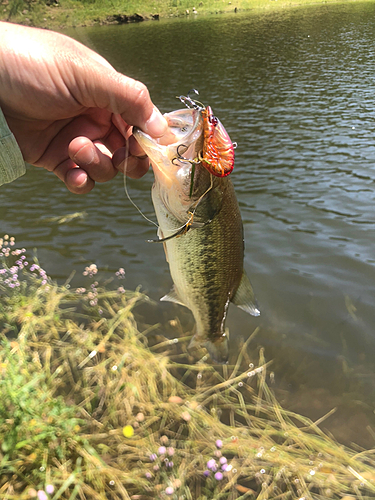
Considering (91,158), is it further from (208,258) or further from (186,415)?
(186,415)

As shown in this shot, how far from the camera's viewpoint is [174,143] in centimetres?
189

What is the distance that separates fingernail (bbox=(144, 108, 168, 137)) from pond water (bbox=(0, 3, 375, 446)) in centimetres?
330

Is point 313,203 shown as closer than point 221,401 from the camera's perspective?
No

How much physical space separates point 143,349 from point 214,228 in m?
2.57

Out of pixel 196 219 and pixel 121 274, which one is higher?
pixel 196 219

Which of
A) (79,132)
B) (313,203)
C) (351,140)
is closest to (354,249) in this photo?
(313,203)

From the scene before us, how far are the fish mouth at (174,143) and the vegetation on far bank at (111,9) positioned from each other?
52.0 metres

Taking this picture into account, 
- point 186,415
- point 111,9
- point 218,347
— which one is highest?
point 111,9

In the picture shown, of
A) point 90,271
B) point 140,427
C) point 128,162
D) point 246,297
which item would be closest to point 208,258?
A: point 246,297

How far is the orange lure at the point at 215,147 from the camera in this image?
1.72m

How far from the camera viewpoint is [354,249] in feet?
20.3

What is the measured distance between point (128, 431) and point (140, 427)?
151 millimetres

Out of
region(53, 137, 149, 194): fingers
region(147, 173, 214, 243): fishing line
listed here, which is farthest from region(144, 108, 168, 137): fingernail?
region(53, 137, 149, 194): fingers

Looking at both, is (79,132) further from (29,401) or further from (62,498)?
(62,498)
